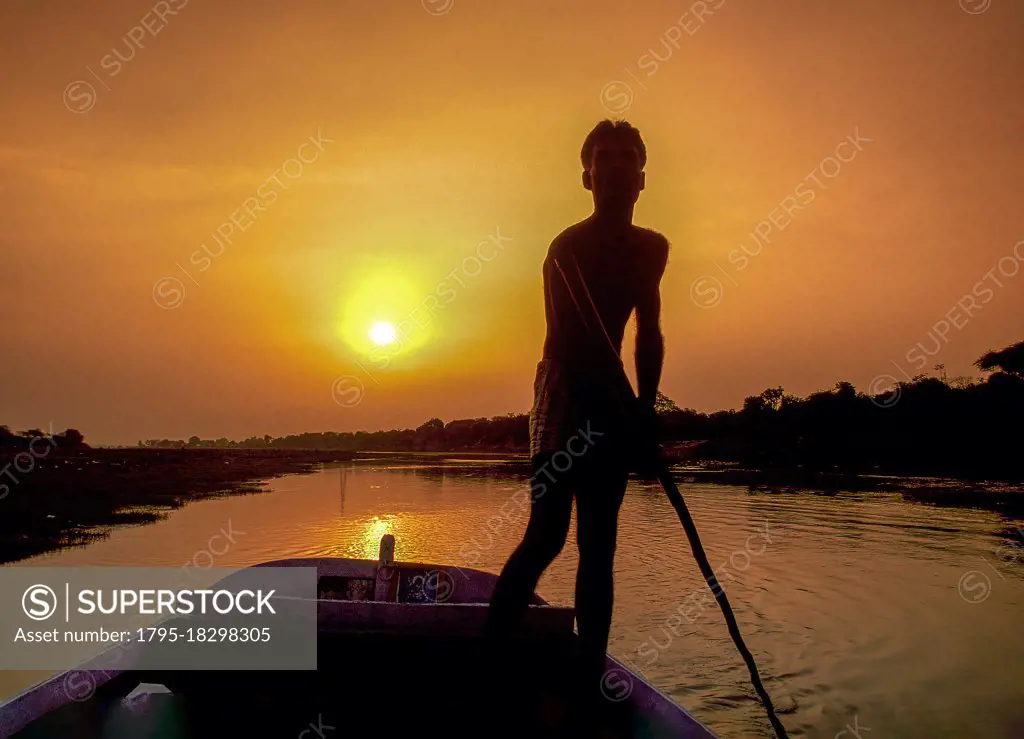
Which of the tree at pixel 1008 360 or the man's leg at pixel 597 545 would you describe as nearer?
the man's leg at pixel 597 545

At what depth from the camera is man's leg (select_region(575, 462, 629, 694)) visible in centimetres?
354

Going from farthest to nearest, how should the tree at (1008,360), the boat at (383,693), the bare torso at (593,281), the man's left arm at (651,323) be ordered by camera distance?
the tree at (1008,360) < the man's left arm at (651,323) < the bare torso at (593,281) < the boat at (383,693)

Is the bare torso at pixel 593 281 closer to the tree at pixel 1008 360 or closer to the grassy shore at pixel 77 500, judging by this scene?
the grassy shore at pixel 77 500

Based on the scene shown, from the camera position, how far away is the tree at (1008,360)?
58938 mm

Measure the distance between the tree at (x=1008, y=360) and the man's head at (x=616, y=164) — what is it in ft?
221

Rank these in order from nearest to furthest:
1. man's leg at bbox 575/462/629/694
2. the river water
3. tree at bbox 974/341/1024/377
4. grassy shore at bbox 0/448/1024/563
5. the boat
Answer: the boat < man's leg at bbox 575/462/629/694 < the river water < grassy shore at bbox 0/448/1024/563 < tree at bbox 974/341/1024/377

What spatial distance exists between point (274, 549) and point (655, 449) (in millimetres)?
17486

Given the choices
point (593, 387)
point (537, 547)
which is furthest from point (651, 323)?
point (537, 547)

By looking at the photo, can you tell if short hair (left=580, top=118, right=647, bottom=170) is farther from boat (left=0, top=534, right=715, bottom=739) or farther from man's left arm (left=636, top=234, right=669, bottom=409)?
boat (left=0, top=534, right=715, bottom=739)

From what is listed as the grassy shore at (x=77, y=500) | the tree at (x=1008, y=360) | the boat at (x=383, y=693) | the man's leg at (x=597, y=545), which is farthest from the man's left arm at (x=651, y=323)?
the tree at (x=1008, y=360)

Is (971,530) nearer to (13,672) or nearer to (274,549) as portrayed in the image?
(274,549)

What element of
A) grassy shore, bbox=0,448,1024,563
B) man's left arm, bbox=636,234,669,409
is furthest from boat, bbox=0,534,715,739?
grassy shore, bbox=0,448,1024,563

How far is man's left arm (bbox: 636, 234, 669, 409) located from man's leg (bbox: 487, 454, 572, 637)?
0.70 meters

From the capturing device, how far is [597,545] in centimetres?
359
